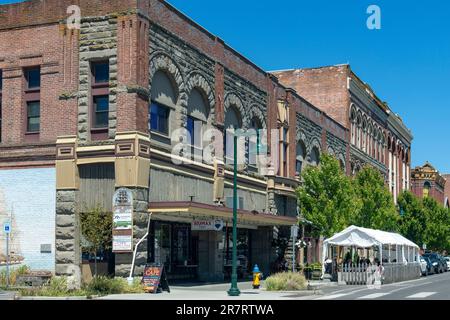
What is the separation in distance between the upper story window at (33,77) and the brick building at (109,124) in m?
0.05

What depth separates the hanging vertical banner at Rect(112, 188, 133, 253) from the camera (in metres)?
31.2

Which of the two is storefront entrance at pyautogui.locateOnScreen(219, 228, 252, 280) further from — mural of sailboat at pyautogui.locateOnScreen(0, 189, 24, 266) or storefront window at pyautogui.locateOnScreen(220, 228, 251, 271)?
mural of sailboat at pyautogui.locateOnScreen(0, 189, 24, 266)

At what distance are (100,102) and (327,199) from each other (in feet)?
69.0

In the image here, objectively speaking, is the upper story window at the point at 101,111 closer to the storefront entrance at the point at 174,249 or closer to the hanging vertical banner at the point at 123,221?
the hanging vertical banner at the point at 123,221

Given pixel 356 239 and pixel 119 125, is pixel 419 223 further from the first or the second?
pixel 119 125

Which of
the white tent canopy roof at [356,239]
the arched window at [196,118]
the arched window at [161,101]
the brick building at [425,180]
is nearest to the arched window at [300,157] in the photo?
the white tent canopy roof at [356,239]

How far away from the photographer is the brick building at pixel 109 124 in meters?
32.1

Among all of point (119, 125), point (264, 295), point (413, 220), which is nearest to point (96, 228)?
point (119, 125)

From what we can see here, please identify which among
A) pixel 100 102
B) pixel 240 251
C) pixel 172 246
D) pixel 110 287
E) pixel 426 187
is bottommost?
pixel 110 287

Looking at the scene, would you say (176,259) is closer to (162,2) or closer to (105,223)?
(105,223)

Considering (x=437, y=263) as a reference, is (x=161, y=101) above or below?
above

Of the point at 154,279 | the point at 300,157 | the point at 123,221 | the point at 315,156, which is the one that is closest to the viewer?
the point at 154,279

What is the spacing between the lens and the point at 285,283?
32.6m

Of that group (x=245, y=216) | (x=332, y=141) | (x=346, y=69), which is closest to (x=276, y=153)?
(x=245, y=216)
